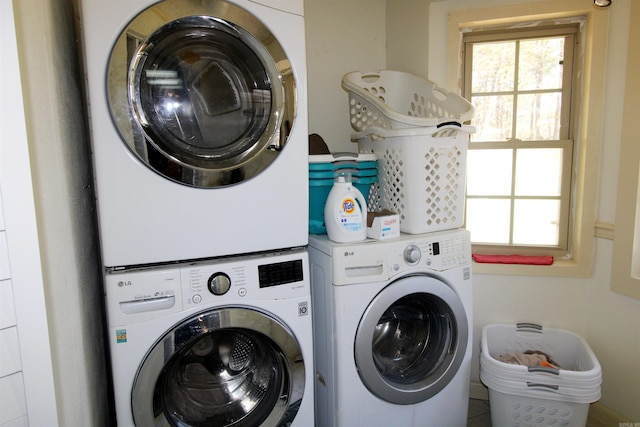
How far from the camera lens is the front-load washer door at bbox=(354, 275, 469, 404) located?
1421mm

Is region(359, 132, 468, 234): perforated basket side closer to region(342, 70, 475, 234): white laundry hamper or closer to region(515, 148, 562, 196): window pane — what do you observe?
region(342, 70, 475, 234): white laundry hamper

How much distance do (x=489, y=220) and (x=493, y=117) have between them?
563 mm

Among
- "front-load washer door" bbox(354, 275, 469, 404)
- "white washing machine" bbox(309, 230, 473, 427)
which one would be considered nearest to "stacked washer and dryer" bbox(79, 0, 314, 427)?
"white washing machine" bbox(309, 230, 473, 427)

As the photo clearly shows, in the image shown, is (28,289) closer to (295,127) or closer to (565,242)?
(295,127)

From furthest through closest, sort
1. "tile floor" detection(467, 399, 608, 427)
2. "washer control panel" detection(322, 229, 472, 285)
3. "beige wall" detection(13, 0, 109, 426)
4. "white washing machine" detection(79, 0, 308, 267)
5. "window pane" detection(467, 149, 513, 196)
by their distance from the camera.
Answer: "window pane" detection(467, 149, 513, 196)
"tile floor" detection(467, 399, 608, 427)
"washer control panel" detection(322, 229, 472, 285)
"white washing machine" detection(79, 0, 308, 267)
"beige wall" detection(13, 0, 109, 426)

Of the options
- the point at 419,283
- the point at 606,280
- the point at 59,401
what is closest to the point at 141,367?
the point at 59,401

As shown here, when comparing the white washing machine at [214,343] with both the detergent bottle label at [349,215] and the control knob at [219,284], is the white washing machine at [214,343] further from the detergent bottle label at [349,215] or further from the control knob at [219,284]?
the detergent bottle label at [349,215]

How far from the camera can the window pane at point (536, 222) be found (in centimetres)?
207

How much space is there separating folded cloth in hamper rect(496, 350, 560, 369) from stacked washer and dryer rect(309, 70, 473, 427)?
329 millimetres

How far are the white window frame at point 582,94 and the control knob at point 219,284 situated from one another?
1.44m

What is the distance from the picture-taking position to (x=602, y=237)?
6.05ft

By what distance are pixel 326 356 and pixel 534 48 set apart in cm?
186

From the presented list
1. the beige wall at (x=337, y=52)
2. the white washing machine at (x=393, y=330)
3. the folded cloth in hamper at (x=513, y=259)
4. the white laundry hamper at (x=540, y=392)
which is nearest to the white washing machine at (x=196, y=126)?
the white washing machine at (x=393, y=330)

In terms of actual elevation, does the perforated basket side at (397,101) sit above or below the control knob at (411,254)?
above
